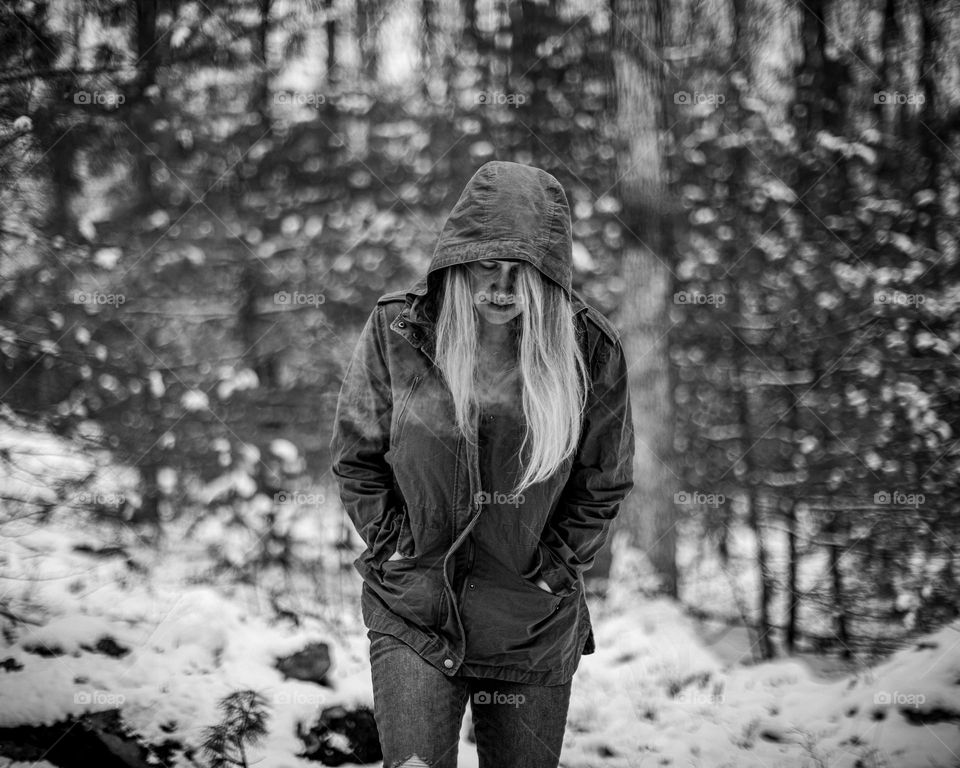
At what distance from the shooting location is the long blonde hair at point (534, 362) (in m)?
1.79

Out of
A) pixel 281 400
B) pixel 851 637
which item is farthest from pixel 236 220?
pixel 851 637

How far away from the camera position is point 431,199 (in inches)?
155

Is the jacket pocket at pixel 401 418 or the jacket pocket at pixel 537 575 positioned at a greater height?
the jacket pocket at pixel 401 418

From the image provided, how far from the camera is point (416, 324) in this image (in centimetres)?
186

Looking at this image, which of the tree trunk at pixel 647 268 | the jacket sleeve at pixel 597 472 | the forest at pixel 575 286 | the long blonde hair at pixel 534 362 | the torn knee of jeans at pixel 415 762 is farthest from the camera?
the tree trunk at pixel 647 268

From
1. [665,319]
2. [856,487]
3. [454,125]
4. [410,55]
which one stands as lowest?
[856,487]

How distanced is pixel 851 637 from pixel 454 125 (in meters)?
3.14

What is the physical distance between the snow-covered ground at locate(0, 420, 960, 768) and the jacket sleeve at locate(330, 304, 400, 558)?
4.91ft

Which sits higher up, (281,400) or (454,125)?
(454,125)

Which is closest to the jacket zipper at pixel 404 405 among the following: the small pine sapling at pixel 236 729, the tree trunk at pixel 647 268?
the small pine sapling at pixel 236 729

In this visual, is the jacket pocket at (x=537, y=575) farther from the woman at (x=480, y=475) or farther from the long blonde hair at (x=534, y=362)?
the long blonde hair at (x=534, y=362)

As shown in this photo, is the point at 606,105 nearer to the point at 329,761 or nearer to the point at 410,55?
the point at 410,55

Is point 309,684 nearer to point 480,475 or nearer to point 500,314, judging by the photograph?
point 480,475

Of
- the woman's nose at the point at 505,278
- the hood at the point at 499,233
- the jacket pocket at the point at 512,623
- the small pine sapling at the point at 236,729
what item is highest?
the hood at the point at 499,233
